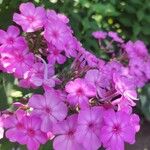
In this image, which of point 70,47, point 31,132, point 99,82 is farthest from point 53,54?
point 31,132

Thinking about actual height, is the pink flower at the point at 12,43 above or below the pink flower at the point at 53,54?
above

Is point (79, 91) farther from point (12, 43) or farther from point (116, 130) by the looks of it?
point (12, 43)

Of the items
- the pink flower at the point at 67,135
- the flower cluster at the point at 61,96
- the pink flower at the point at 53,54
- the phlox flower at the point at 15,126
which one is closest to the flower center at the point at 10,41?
the flower cluster at the point at 61,96

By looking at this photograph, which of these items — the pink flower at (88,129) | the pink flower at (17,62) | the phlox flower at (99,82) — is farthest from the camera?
the pink flower at (17,62)

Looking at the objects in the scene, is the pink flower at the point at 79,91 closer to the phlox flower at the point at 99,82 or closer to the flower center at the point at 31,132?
the phlox flower at the point at 99,82

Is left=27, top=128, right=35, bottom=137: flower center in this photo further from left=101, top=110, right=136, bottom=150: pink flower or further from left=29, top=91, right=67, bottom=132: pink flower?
left=101, top=110, right=136, bottom=150: pink flower

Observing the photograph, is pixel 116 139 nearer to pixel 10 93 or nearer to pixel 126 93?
pixel 126 93

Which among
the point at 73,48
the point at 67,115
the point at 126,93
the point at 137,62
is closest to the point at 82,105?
the point at 67,115
